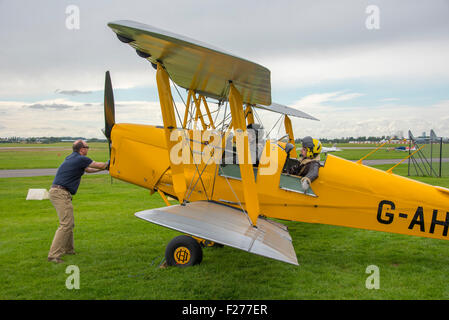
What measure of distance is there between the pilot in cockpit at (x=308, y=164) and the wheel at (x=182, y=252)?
1.88m

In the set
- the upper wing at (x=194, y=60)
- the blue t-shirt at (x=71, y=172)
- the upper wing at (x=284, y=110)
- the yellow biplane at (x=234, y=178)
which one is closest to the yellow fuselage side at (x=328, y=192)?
the yellow biplane at (x=234, y=178)

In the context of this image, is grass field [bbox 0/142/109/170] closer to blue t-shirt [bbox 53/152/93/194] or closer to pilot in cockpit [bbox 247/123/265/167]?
blue t-shirt [bbox 53/152/93/194]

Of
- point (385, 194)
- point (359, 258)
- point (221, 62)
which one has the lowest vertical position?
point (359, 258)

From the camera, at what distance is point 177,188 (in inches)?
198

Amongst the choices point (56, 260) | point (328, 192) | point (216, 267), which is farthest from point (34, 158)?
point (328, 192)

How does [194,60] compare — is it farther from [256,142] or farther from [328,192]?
[328,192]

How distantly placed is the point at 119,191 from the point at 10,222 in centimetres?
538

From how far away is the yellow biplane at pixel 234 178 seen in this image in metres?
4.41

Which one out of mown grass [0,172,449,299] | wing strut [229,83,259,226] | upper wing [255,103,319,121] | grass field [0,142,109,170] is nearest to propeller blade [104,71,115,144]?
mown grass [0,172,449,299]

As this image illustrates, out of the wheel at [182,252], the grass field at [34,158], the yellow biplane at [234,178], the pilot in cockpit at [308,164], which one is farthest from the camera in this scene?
the grass field at [34,158]

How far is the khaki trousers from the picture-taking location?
5.14 metres

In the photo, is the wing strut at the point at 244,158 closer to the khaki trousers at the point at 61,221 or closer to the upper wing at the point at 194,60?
the upper wing at the point at 194,60

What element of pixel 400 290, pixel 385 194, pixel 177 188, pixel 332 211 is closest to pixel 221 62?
pixel 177 188
